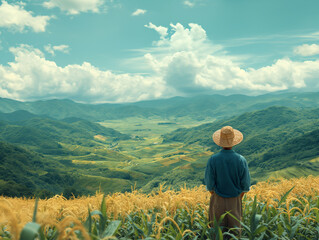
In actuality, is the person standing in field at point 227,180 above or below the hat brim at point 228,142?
below

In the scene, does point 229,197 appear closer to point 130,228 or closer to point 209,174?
point 209,174

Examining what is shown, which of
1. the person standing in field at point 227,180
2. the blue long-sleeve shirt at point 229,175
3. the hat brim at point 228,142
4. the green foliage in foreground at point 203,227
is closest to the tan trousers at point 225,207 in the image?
the person standing in field at point 227,180

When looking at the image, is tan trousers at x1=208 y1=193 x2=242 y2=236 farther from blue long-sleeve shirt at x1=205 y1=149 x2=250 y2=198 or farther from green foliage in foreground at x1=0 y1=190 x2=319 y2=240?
green foliage in foreground at x1=0 y1=190 x2=319 y2=240

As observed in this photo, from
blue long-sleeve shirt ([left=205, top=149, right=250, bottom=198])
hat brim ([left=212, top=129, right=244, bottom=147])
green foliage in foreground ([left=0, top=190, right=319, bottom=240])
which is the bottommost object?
green foliage in foreground ([left=0, top=190, right=319, bottom=240])

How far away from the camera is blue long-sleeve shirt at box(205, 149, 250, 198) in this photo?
6125mm

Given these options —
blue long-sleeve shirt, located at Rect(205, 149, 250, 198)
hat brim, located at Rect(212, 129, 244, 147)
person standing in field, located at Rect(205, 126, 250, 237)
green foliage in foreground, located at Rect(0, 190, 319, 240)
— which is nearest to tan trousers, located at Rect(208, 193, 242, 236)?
person standing in field, located at Rect(205, 126, 250, 237)

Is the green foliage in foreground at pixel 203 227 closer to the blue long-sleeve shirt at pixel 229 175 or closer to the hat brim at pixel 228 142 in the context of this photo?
the blue long-sleeve shirt at pixel 229 175

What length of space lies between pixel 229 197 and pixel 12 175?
226m

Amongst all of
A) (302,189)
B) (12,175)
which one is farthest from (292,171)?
Result: (12,175)

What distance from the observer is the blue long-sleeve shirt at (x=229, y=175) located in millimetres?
6125

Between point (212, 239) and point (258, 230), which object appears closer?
point (258, 230)

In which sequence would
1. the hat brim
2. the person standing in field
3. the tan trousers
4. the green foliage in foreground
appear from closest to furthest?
1. the green foliage in foreground
2. the tan trousers
3. the person standing in field
4. the hat brim

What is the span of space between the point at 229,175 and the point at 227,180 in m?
0.16

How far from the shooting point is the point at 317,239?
200 inches
